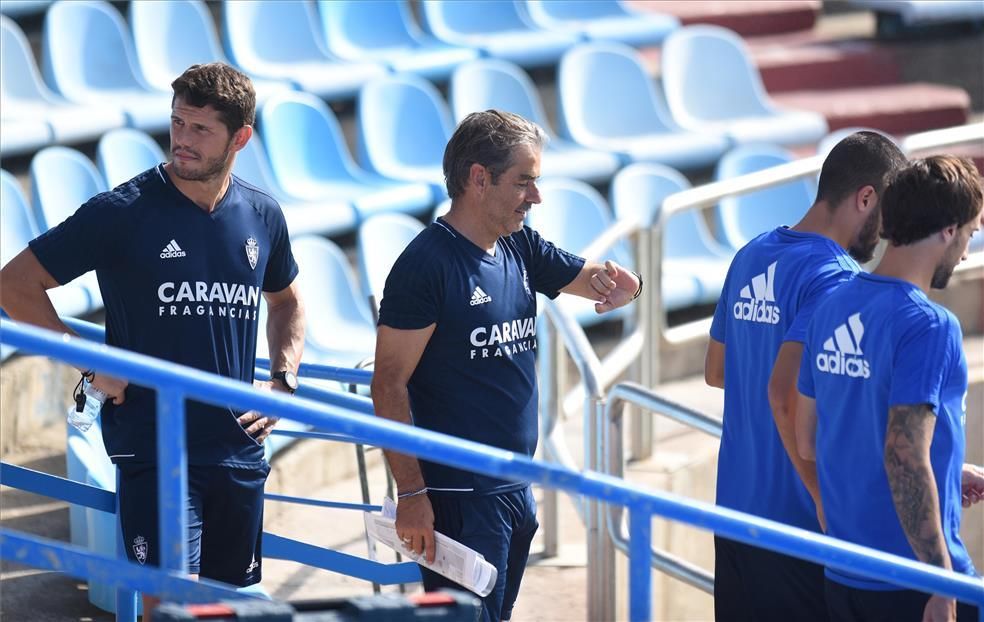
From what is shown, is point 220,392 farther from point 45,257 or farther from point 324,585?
point 324,585

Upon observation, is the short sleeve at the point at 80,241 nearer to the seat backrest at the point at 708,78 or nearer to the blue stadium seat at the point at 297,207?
the blue stadium seat at the point at 297,207

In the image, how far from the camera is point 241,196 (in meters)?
3.33

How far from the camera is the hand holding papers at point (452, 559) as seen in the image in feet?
10.1

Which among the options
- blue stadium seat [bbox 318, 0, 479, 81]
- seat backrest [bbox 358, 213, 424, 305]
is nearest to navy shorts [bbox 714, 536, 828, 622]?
seat backrest [bbox 358, 213, 424, 305]

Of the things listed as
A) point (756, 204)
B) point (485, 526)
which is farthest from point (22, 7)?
point (485, 526)

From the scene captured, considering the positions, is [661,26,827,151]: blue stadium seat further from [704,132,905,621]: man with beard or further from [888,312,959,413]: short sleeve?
[888,312,959,413]: short sleeve

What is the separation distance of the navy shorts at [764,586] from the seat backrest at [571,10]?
574 centimetres

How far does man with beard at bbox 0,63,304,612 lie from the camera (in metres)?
3.13

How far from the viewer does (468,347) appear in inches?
127

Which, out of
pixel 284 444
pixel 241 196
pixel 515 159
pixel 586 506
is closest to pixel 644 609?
pixel 515 159

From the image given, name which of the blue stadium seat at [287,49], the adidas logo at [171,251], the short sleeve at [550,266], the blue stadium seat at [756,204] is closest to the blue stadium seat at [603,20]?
the blue stadium seat at [756,204]

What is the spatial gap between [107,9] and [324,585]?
3.37 metres

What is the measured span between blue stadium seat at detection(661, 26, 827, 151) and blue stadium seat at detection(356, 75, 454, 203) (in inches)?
69.6

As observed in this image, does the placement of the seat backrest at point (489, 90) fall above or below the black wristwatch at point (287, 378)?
above
